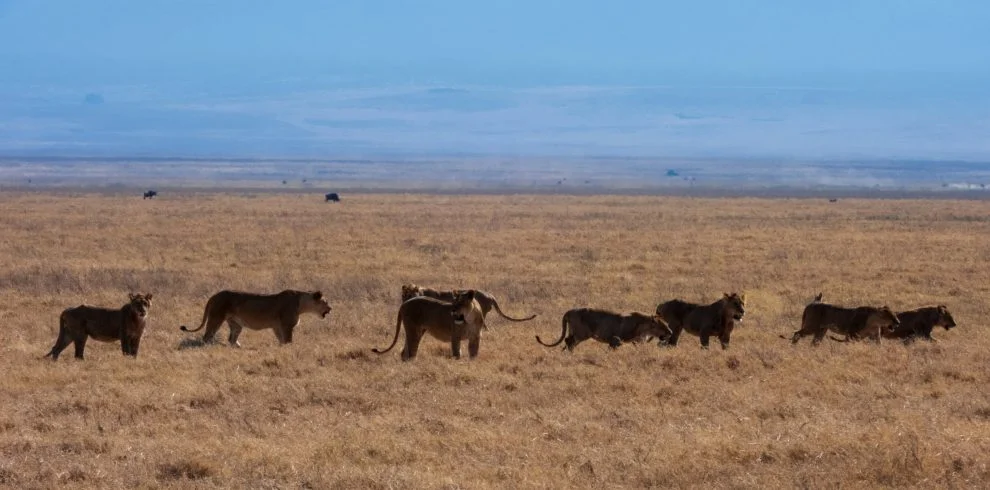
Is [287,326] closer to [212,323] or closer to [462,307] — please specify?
[212,323]

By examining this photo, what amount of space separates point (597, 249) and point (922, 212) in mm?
31432

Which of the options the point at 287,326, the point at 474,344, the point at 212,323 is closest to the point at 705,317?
the point at 474,344

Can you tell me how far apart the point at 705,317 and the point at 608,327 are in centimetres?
125

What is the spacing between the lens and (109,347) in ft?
53.1

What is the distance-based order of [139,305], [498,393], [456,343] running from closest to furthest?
1. [498,393]
2. [139,305]
3. [456,343]

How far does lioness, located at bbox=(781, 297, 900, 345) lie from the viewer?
1688 centimetres

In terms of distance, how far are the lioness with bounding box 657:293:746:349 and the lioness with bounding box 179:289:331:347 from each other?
14.0 feet

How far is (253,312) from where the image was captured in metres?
16.6

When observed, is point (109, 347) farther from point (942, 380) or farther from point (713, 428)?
point (942, 380)

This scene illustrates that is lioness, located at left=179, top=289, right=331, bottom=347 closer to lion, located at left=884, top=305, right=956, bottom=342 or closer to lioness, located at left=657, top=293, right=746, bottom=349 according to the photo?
lioness, located at left=657, top=293, right=746, bottom=349

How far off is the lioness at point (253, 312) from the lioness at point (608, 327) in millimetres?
2963

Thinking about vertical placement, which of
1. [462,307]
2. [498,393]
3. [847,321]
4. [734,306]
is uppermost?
[462,307]

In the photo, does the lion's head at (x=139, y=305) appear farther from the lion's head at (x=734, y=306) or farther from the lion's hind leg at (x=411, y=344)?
the lion's head at (x=734, y=306)

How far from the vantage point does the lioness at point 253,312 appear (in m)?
16.6
